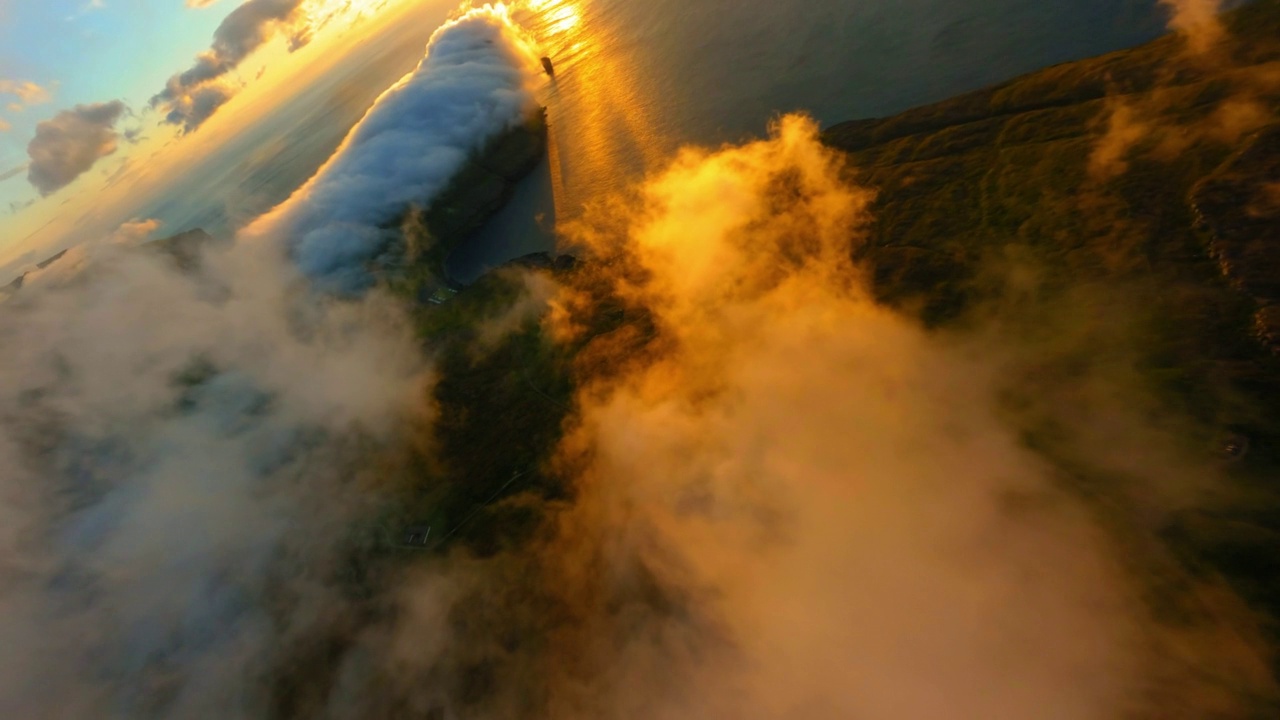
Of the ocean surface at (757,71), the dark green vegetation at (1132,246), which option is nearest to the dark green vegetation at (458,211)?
the ocean surface at (757,71)

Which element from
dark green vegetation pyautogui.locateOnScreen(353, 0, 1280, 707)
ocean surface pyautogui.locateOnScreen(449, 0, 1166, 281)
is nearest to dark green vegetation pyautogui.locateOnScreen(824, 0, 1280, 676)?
dark green vegetation pyautogui.locateOnScreen(353, 0, 1280, 707)

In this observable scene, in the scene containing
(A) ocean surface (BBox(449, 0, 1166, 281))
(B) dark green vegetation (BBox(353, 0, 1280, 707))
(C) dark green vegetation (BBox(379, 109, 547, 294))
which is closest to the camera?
(B) dark green vegetation (BBox(353, 0, 1280, 707))

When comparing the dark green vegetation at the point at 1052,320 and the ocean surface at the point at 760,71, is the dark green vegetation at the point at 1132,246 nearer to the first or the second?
the dark green vegetation at the point at 1052,320

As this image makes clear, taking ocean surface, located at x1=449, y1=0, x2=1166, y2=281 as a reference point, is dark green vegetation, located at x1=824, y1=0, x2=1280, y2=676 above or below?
below

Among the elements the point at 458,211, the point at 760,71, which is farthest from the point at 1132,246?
the point at 458,211

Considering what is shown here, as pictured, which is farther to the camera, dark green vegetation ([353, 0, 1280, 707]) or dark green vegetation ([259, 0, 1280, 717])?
dark green vegetation ([259, 0, 1280, 717])

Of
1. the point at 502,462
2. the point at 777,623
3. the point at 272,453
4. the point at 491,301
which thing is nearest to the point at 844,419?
the point at 777,623

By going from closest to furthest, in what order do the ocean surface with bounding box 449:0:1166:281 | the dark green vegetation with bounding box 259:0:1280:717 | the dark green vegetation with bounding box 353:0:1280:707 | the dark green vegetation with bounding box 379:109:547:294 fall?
the dark green vegetation with bounding box 353:0:1280:707 < the dark green vegetation with bounding box 259:0:1280:717 < the ocean surface with bounding box 449:0:1166:281 < the dark green vegetation with bounding box 379:109:547:294

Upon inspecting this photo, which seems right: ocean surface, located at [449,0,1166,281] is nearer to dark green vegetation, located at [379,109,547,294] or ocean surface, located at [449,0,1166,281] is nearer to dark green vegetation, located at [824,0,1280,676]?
dark green vegetation, located at [379,109,547,294]

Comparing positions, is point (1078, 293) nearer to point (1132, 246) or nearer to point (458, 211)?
point (1132, 246)

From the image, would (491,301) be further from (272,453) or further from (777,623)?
(777,623)
